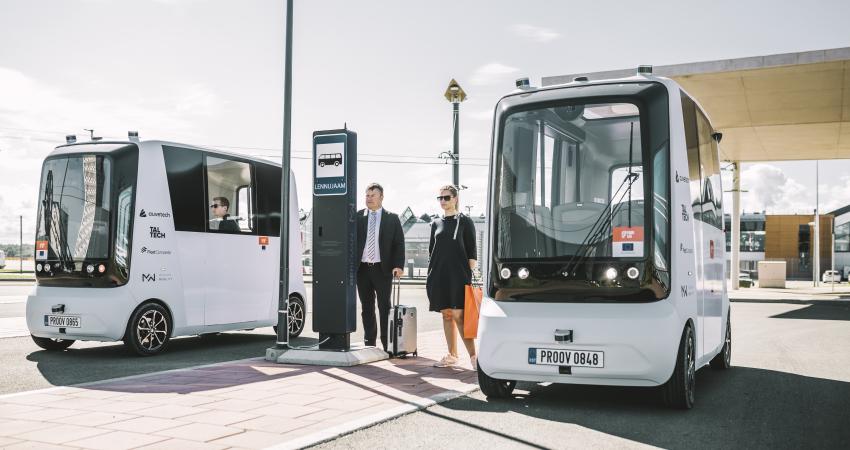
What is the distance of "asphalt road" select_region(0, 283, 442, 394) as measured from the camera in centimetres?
813

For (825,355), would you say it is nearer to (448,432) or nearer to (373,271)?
(373,271)

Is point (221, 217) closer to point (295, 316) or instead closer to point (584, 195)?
point (295, 316)

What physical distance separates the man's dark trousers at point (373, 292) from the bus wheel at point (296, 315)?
2.52 metres

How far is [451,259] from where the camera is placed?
8719 mm

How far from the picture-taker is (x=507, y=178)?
703cm

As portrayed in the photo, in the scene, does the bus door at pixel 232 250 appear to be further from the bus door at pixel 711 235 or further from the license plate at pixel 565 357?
the bus door at pixel 711 235

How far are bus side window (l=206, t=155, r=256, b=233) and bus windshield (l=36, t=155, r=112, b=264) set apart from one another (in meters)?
1.45

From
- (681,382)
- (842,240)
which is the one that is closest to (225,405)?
(681,382)

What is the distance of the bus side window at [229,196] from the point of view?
36.3 ft

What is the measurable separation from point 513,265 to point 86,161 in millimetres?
6002

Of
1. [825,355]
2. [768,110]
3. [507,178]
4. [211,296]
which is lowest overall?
[825,355]

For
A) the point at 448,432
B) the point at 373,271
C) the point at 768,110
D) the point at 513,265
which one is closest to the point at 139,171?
the point at 373,271

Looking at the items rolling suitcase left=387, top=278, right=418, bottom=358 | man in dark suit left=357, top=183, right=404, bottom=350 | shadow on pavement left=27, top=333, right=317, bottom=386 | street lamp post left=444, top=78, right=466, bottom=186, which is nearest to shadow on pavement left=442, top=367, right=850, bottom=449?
rolling suitcase left=387, top=278, right=418, bottom=358

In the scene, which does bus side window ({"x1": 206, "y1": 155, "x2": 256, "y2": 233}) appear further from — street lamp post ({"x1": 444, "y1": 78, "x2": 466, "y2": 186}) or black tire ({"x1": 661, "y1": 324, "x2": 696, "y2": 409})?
black tire ({"x1": 661, "y1": 324, "x2": 696, "y2": 409})
